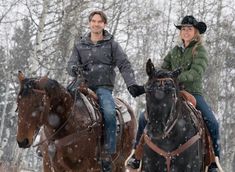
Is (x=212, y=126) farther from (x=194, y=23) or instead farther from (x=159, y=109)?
(x=159, y=109)

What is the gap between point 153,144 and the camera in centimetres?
Answer: 663

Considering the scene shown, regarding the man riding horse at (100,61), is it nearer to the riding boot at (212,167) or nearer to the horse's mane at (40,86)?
the horse's mane at (40,86)

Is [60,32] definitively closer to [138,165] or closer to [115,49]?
[115,49]

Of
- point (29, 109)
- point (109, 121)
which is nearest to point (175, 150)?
point (109, 121)

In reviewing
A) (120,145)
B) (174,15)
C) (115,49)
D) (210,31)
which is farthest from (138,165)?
(174,15)

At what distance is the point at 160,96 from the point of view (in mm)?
5961

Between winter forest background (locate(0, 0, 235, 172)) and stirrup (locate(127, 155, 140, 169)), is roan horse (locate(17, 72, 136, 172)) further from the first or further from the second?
winter forest background (locate(0, 0, 235, 172))

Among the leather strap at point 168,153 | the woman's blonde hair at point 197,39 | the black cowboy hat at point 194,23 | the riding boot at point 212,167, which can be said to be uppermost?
the black cowboy hat at point 194,23

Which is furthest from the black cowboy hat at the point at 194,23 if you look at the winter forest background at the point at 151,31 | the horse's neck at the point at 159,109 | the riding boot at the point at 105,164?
the winter forest background at the point at 151,31

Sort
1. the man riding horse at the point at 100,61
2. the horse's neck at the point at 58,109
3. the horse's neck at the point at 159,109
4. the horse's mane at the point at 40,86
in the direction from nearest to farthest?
1. the horse's neck at the point at 159,109
2. the horse's mane at the point at 40,86
3. the horse's neck at the point at 58,109
4. the man riding horse at the point at 100,61

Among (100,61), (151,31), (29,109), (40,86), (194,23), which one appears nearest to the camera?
(29,109)

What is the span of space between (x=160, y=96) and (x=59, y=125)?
2.23 m

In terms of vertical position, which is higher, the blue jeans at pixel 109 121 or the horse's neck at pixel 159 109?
the horse's neck at pixel 159 109

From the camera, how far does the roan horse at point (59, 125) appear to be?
698 centimetres
